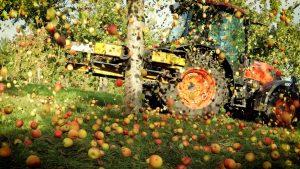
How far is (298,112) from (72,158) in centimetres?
704

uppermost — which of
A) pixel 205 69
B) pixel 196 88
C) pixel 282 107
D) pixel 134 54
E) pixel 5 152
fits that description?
pixel 134 54

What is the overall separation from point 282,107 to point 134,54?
13.8ft

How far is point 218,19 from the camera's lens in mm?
7488

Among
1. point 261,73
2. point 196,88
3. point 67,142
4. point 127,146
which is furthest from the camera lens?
point 261,73

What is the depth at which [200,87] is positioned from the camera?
24.5 feet

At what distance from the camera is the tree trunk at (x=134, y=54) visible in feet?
19.3

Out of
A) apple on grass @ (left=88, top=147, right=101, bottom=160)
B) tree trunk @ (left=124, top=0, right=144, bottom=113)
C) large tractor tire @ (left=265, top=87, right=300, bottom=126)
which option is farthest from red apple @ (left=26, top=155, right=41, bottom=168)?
large tractor tire @ (left=265, top=87, right=300, bottom=126)

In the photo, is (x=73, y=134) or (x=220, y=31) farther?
(x=220, y=31)

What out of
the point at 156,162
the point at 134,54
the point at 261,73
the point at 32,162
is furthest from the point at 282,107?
the point at 32,162

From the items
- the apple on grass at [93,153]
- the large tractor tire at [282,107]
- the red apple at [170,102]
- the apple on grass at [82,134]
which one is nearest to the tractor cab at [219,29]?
the large tractor tire at [282,107]

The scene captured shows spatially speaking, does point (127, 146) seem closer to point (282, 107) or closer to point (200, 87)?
point (200, 87)

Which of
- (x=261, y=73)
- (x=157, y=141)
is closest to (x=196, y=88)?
(x=261, y=73)

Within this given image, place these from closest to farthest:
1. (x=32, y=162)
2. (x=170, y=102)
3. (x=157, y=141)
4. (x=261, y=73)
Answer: (x=32, y=162) < (x=157, y=141) < (x=170, y=102) < (x=261, y=73)

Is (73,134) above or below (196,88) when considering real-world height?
below
